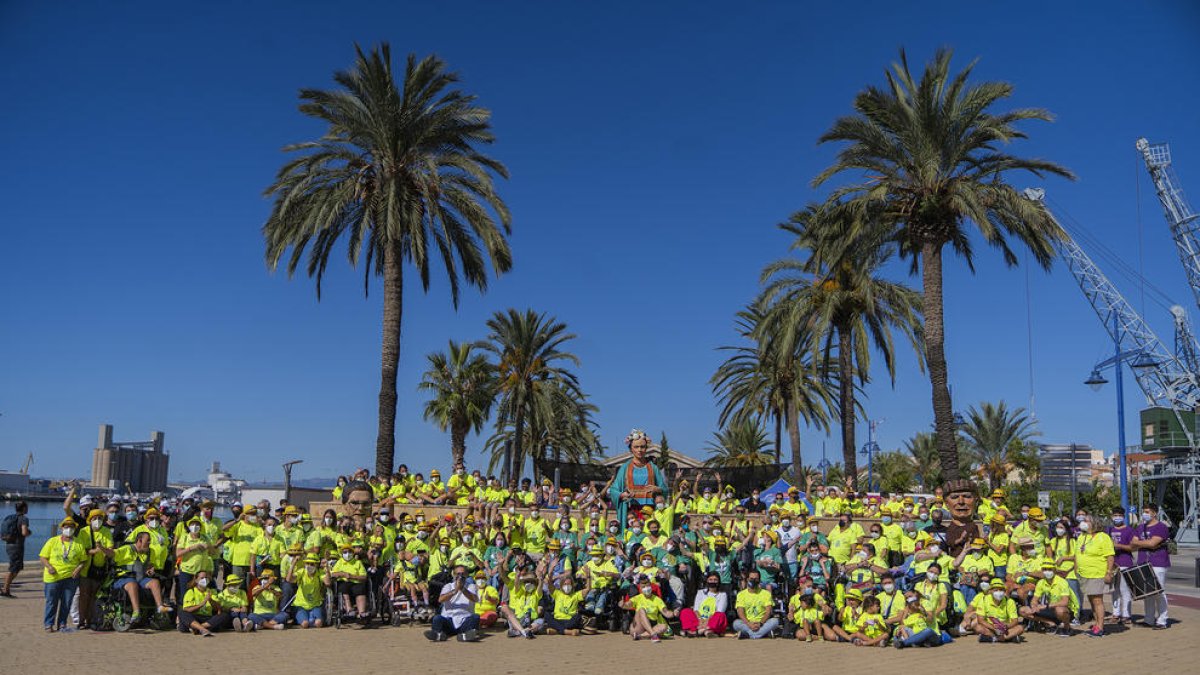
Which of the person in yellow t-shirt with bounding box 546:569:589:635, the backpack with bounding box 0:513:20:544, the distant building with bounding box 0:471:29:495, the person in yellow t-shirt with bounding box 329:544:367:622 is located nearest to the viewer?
the person in yellow t-shirt with bounding box 546:569:589:635

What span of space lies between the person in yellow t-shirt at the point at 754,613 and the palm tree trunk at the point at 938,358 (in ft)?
28.7

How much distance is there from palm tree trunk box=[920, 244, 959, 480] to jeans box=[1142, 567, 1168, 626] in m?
6.05

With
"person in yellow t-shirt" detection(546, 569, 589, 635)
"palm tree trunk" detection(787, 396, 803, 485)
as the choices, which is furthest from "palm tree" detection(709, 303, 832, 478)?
"person in yellow t-shirt" detection(546, 569, 589, 635)

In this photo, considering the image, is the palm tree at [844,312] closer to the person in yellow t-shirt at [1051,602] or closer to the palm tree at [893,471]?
the person in yellow t-shirt at [1051,602]

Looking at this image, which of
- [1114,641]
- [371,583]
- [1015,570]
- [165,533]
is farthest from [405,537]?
[1114,641]

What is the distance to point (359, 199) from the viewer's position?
888 inches

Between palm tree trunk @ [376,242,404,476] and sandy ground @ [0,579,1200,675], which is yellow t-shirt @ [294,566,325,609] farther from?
palm tree trunk @ [376,242,404,476]

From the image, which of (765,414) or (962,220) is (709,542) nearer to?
(962,220)

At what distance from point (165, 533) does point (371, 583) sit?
3280 mm

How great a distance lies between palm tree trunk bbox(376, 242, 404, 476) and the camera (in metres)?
21.6

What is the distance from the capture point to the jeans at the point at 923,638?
12.4 meters

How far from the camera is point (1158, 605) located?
1427 cm

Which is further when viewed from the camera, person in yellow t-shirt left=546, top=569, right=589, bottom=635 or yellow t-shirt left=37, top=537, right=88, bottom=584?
person in yellow t-shirt left=546, top=569, right=589, bottom=635

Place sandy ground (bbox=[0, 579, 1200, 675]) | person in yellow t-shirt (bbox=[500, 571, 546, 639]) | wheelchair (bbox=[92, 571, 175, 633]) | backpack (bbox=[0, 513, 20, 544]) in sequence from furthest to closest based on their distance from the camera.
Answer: backpack (bbox=[0, 513, 20, 544]), person in yellow t-shirt (bbox=[500, 571, 546, 639]), wheelchair (bbox=[92, 571, 175, 633]), sandy ground (bbox=[0, 579, 1200, 675])
